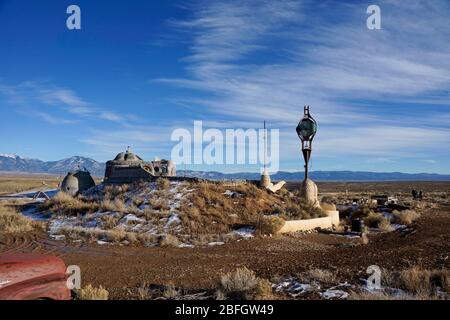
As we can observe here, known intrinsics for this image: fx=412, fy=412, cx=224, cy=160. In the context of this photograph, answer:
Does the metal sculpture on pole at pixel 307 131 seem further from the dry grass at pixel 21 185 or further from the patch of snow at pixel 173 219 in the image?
the dry grass at pixel 21 185

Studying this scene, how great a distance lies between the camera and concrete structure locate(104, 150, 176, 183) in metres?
34.6

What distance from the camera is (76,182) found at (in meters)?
40.6

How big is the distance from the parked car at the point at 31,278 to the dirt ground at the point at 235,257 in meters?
3.17

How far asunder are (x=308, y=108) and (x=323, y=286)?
838 inches

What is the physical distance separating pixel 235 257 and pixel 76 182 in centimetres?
2914

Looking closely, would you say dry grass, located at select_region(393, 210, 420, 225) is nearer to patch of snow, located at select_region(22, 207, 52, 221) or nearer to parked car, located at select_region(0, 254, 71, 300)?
patch of snow, located at select_region(22, 207, 52, 221)

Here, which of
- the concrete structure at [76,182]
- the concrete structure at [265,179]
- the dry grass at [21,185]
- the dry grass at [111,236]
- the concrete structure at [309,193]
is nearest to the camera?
the dry grass at [111,236]

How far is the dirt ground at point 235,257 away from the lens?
1199 cm

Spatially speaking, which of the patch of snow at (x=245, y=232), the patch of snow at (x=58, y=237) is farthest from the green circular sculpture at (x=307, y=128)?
the patch of snow at (x=58, y=237)

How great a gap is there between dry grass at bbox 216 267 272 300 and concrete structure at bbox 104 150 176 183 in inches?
931

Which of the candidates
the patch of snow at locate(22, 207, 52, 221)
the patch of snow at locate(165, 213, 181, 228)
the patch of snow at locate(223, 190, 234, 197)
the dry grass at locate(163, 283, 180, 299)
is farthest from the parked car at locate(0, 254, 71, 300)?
the patch of snow at locate(223, 190, 234, 197)

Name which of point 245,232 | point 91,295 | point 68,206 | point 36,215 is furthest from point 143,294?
point 36,215

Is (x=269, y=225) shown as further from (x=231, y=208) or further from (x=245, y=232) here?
(x=231, y=208)
